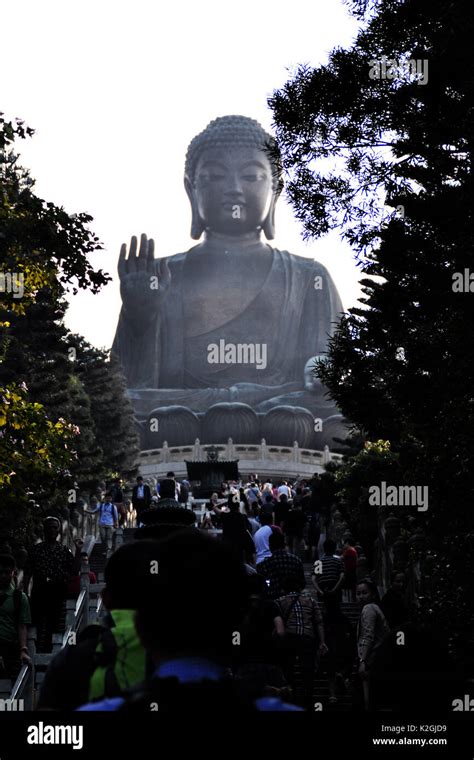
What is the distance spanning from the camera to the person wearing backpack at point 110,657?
138 inches

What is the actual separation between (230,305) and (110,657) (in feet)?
156

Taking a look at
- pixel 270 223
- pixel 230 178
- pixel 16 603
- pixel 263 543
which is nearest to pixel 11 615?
pixel 16 603

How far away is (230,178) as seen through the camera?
50156 millimetres

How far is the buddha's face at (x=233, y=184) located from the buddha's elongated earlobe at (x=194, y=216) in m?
0.61

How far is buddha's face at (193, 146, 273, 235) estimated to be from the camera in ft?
164

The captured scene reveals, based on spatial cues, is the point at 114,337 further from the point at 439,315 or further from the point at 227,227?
the point at 439,315

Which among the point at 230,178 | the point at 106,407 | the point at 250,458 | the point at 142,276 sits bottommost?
the point at 250,458

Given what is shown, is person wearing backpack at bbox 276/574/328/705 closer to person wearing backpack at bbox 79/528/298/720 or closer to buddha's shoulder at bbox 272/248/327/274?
person wearing backpack at bbox 79/528/298/720

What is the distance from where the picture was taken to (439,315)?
1080 cm

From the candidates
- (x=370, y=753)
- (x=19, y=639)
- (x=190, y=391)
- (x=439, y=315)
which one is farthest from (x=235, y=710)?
(x=190, y=391)

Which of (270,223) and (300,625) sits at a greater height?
(270,223)

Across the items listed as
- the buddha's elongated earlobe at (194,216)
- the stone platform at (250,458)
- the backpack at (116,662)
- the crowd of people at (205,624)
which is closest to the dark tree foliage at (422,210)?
the crowd of people at (205,624)

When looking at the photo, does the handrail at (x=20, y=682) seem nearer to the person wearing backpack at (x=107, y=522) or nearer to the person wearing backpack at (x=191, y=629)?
the person wearing backpack at (x=191, y=629)

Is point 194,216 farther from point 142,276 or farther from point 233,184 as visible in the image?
point 142,276
